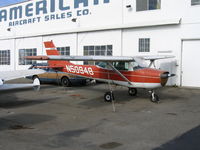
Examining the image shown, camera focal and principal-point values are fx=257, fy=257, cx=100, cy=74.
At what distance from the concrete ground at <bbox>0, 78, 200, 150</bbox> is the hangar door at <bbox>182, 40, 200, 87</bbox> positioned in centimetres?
592

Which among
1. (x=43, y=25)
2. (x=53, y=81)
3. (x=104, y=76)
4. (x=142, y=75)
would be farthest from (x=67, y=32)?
(x=142, y=75)

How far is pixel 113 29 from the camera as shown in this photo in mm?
21109

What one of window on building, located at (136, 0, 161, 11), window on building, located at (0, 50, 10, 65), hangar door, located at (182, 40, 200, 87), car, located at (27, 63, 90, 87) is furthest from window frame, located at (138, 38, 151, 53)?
window on building, located at (0, 50, 10, 65)

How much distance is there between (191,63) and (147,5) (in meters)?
5.57

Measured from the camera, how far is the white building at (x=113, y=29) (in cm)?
1797

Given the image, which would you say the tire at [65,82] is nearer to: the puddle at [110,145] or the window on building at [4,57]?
the puddle at [110,145]

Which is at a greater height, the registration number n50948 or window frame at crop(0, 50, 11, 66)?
window frame at crop(0, 50, 11, 66)

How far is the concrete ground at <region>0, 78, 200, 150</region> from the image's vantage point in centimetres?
594

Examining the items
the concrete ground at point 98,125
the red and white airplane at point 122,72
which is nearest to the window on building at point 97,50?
the red and white airplane at point 122,72

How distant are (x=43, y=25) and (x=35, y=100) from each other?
1583cm

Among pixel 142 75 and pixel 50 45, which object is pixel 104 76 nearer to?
pixel 142 75

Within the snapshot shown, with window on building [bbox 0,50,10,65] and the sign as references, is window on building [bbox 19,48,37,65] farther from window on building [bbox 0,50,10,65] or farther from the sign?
the sign

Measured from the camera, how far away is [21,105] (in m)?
11.0

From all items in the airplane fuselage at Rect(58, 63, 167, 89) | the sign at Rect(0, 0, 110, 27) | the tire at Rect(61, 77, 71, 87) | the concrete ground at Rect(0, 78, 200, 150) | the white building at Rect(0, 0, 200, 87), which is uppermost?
the sign at Rect(0, 0, 110, 27)
